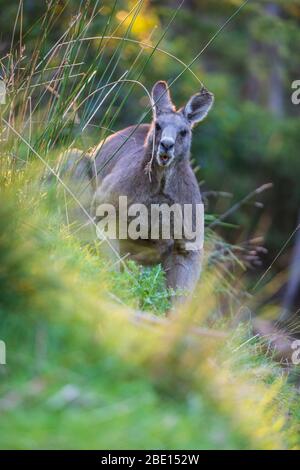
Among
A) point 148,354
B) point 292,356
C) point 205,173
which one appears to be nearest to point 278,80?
point 205,173

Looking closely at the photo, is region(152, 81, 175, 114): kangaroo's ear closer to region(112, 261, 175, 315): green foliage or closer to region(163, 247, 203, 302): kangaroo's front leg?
region(163, 247, 203, 302): kangaroo's front leg

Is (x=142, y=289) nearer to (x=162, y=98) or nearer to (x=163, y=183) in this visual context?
(x=163, y=183)

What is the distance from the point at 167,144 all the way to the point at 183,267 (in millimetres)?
1276

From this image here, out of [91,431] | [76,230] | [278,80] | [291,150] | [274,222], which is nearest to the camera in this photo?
[91,431]

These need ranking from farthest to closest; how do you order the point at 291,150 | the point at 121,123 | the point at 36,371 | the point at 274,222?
the point at 274,222, the point at 291,150, the point at 121,123, the point at 36,371

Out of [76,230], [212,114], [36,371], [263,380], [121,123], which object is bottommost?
[36,371]

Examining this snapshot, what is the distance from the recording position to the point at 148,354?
185 inches

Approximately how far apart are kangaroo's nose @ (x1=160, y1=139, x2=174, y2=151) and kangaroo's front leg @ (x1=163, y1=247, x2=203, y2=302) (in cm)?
110

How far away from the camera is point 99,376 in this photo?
4.59m

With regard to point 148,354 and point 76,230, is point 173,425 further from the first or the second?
point 76,230

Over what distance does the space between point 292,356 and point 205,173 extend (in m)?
13.5

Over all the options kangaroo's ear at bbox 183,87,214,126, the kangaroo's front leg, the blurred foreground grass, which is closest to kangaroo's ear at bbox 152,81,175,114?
kangaroo's ear at bbox 183,87,214,126

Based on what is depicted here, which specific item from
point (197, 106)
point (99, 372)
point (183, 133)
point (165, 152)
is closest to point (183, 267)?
point (165, 152)

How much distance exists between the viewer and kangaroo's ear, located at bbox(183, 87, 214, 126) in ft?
30.8
